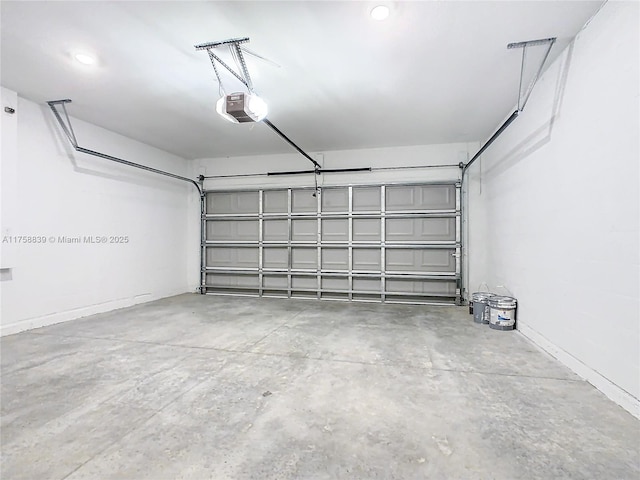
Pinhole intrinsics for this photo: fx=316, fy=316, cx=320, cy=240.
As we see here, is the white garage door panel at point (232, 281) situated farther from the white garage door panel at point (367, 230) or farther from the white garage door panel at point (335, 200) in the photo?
the white garage door panel at point (367, 230)

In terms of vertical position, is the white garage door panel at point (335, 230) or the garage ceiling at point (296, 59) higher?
the garage ceiling at point (296, 59)

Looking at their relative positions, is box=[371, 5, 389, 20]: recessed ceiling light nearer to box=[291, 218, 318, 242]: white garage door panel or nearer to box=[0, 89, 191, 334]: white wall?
box=[291, 218, 318, 242]: white garage door panel

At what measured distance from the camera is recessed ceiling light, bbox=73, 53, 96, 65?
2928mm

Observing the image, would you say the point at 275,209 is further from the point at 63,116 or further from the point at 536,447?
the point at 536,447

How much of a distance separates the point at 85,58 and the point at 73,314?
336 centimetres

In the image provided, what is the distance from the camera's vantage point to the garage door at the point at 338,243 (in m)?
5.61

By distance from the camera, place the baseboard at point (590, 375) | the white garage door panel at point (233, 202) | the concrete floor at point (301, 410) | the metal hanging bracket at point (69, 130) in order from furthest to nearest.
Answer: the white garage door panel at point (233, 202) → the metal hanging bracket at point (69, 130) → the baseboard at point (590, 375) → the concrete floor at point (301, 410)

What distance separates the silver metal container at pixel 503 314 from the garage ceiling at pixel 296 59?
2472mm

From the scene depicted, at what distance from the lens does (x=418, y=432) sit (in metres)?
1.79

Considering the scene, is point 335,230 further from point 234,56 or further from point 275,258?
point 234,56

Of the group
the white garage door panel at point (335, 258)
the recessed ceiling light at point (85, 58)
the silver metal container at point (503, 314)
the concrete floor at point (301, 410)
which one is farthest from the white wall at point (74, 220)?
the silver metal container at point (503, 314)

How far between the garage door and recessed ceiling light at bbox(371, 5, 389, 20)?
3.56m

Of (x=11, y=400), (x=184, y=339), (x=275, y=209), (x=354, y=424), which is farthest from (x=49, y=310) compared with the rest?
(x=354, y=424)

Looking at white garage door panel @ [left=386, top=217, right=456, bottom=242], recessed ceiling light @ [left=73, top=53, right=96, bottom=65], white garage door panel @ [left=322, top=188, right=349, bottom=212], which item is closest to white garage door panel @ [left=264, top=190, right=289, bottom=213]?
white garage door panel @ [left=322, top=188, right=349, bottom=212]
